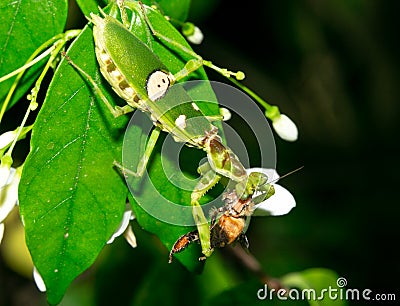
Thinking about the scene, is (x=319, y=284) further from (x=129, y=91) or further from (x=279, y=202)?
(x=129, y=91)

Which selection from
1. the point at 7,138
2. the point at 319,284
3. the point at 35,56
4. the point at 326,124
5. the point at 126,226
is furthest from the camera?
the point at 326,124

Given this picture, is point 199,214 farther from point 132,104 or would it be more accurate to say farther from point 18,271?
point 18,271

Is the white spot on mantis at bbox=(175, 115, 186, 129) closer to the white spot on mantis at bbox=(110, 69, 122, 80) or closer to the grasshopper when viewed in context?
the grasshopper

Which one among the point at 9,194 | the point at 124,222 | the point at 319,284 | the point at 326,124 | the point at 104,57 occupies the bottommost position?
the point at 326,124

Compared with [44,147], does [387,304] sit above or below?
below

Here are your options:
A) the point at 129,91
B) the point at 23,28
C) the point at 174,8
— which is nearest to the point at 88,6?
the point at 23,28

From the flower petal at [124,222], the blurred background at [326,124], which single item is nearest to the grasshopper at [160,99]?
the flower petal at [124,222]

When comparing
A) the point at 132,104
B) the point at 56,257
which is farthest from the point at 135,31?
the point at 56,257
